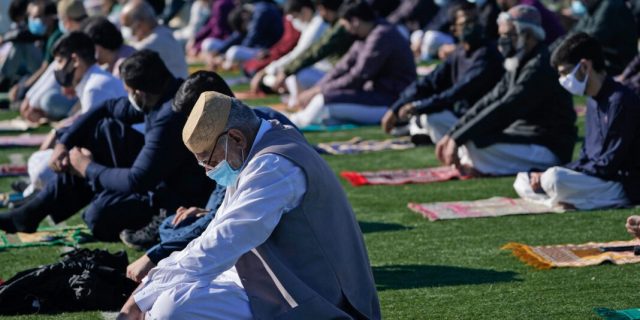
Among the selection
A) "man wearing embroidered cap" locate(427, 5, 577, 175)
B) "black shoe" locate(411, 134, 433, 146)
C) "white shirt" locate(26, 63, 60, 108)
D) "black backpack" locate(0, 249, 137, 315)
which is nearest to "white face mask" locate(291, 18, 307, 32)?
"white shirt" locate(26, 63, 60, 108)

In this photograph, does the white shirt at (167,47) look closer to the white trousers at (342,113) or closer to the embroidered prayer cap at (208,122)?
the white trousers at (342,113)

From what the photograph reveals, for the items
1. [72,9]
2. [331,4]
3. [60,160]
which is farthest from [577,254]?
[331,4]

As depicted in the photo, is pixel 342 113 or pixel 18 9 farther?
pixel 18 9

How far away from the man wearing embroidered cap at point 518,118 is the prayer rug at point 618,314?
11.0 feet

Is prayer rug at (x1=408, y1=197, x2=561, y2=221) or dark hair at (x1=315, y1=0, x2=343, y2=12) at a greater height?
prayer rug at (x1=408, y1=197, x2=561, y2=221)

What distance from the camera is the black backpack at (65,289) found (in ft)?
17.2

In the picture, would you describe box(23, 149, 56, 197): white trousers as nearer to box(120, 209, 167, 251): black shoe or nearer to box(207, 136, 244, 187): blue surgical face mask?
box(120, 209, 167, 251): black shoe

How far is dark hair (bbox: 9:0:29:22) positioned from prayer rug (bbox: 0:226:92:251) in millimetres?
7223

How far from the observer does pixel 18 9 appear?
14.1m

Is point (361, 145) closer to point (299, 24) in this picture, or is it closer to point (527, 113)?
point (527, 113)

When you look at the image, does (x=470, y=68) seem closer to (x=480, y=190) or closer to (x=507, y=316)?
(x=480, y=190)

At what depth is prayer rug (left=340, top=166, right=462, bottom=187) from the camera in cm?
844

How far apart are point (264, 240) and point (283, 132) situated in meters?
0.36

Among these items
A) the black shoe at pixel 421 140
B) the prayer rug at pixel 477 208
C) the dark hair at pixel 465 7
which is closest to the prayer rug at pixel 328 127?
the black shoe at pixel 421 140
